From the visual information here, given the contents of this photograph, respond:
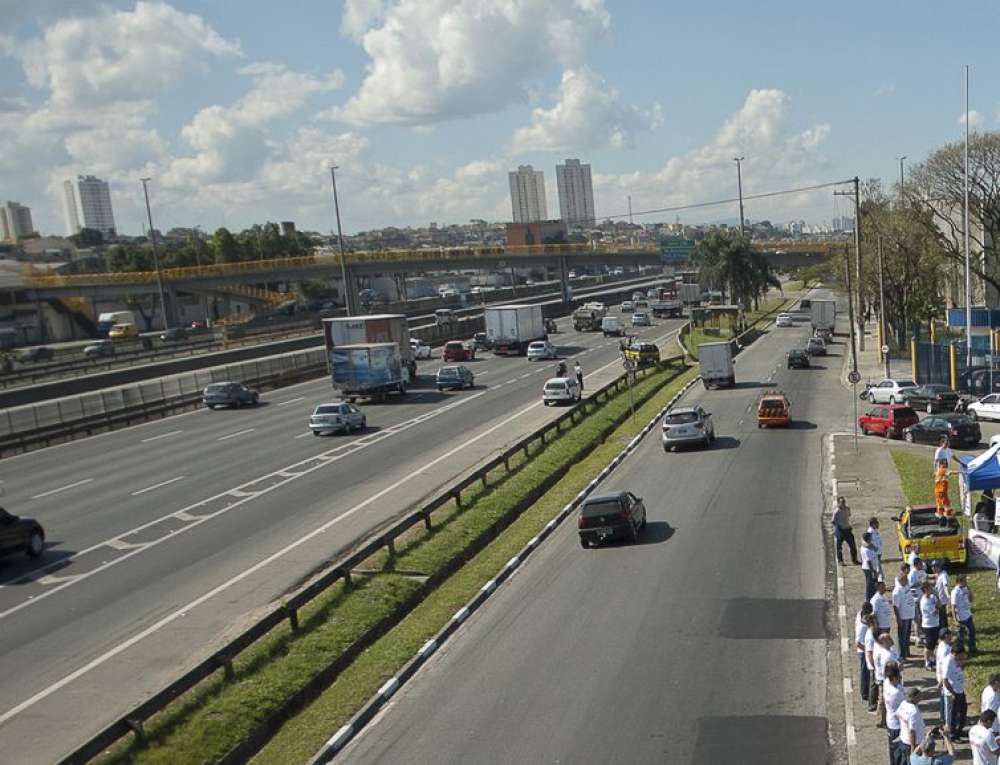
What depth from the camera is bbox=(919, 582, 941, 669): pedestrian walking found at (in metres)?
15.5

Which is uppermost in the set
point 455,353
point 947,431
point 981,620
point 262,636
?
point 262,636

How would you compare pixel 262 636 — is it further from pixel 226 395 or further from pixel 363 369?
pixel 226 395

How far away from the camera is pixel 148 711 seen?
14.4m

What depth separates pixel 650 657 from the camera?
55.1 ft

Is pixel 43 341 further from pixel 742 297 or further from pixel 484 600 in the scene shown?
pixel 484 600

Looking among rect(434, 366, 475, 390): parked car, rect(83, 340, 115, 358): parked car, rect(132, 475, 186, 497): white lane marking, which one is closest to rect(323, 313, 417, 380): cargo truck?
rect(434, 366, 475, 390): parked car

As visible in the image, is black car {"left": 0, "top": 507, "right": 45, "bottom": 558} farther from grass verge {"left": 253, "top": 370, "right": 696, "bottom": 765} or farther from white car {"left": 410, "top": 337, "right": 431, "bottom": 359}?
white car {"left": 410, "top": 337, "right": 431, "bottom": 359}

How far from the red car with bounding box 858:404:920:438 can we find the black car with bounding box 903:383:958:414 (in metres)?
6.77

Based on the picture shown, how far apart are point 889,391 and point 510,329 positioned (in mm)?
41010

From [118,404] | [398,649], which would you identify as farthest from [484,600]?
[118,404]

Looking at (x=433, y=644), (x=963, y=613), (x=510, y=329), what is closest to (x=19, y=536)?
(x=433, y=644)

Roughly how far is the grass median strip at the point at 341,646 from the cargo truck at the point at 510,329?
5384 centimetres

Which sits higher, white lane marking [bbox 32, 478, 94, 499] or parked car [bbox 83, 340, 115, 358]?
parked car [bbox 83, 340, 115, 358]

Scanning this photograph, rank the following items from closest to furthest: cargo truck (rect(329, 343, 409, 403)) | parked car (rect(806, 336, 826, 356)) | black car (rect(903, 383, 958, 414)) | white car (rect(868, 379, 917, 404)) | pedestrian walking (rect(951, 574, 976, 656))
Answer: pedestrian walking (rect(951, 574, 976, 656)) → black car (rect(903, 383, 958, 414)) → white car (rect(868, 379, 917, 404)) → cargo truck (rect(329, 343, 409, 403)) → parked car (rect(806, 336, 826, 356))
